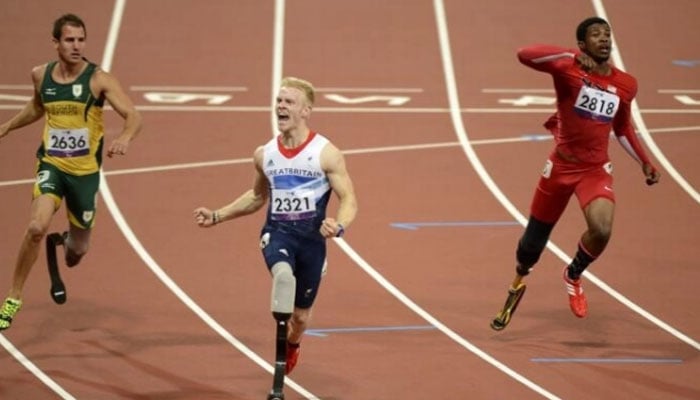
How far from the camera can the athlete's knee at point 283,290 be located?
30.2ft

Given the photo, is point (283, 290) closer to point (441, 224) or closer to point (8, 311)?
→ point (8, 311)

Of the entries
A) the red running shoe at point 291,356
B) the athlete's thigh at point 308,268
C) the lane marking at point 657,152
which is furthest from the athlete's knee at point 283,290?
the lane marking at point 657,152

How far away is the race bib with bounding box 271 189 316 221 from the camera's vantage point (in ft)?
30.9

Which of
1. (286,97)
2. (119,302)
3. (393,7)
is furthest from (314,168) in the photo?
(393,7)

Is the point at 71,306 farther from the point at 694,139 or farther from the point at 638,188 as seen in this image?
the point at 694,139

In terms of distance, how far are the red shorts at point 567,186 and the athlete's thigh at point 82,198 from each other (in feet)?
9.95

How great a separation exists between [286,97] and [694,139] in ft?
26.0

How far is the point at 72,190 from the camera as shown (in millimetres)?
10828

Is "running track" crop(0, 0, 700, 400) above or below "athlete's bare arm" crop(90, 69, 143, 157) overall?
below

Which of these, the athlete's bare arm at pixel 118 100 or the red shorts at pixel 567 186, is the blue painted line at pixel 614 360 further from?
the athlete's bare arm at pixel 118 100

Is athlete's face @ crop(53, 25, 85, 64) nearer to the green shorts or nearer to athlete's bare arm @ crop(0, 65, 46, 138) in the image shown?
athlete's bare arm @ crop(0, 65, 46, 138)

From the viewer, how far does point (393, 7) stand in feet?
64.6

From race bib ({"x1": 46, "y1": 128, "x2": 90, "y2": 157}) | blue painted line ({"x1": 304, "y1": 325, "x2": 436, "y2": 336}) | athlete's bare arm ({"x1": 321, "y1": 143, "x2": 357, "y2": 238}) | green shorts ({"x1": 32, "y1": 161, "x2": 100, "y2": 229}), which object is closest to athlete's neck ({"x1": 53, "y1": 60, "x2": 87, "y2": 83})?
race bib ({"x1": 46, "y1": 128, "x2": 90, "y2": 157})

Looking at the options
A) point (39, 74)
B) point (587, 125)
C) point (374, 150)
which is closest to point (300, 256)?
point (587, 125)
